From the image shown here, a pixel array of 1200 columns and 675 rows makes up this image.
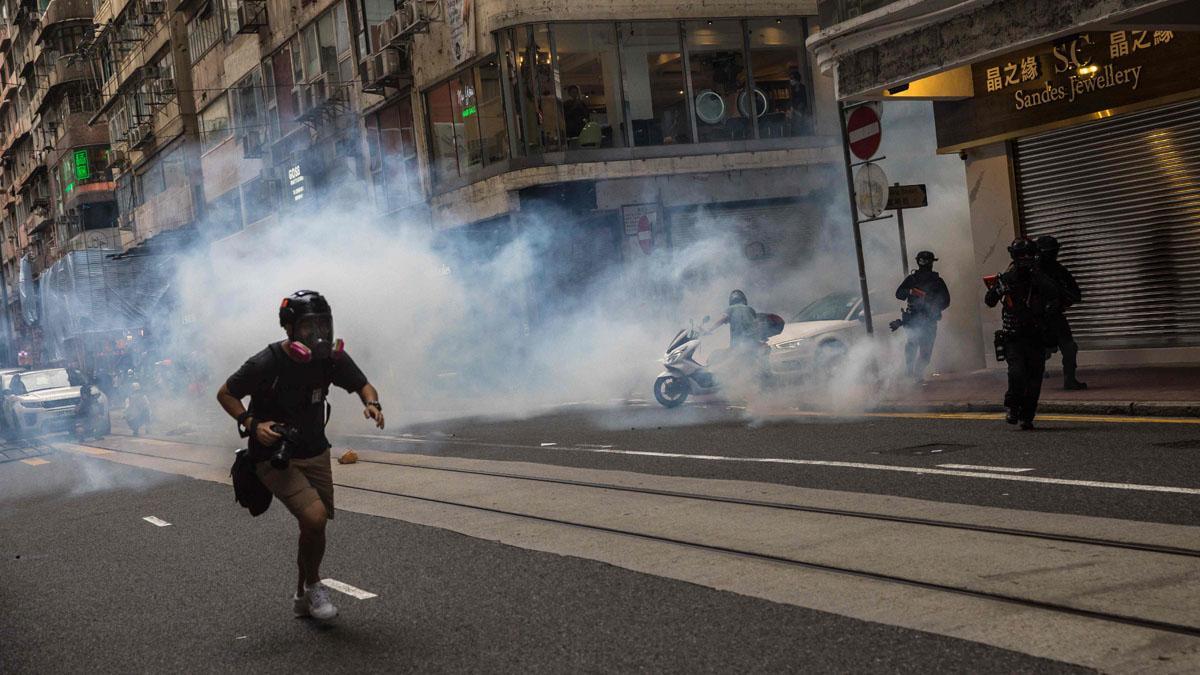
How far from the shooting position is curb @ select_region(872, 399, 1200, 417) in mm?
10953

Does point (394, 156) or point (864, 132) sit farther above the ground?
point (394, 156)

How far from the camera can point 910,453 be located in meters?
10.3

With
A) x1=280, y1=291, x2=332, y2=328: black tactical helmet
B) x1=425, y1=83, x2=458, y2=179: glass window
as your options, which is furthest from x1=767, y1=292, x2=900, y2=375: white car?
x1=425, y1=83, x2=458, y2=179: glass window

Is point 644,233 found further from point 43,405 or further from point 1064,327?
point 1064,327

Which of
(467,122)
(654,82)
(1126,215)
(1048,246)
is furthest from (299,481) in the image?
(467,122)

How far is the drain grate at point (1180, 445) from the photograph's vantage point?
9094mm

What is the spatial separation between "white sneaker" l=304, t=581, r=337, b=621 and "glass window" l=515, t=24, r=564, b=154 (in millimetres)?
20338

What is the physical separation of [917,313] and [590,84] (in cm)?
1250

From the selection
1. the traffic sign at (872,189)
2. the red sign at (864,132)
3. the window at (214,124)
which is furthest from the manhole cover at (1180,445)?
the window at (214,124)

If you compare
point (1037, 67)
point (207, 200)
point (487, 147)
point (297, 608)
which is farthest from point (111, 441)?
point (207, 200)

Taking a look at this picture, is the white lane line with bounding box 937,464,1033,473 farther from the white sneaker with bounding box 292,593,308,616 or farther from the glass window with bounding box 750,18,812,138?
the glass window with bounding box 750,18,812,138

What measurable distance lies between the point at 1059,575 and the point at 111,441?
70.6ft

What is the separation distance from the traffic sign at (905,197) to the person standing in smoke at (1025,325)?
4.28 meters

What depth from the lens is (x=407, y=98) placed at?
101 ft
